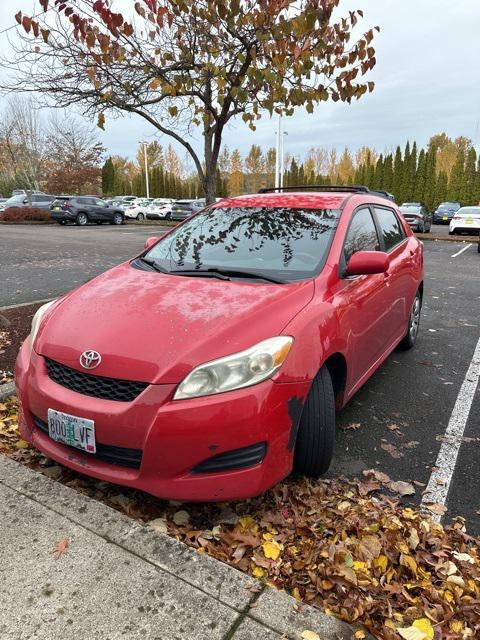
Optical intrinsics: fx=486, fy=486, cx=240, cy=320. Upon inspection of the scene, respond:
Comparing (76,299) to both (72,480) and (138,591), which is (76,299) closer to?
(72,480)

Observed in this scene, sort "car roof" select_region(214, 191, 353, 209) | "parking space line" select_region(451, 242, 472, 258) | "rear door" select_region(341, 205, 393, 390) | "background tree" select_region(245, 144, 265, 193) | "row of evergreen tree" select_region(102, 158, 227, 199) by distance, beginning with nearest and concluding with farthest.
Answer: "rear door" select_region(341, 205, 393, 390)
"car roof" select_region(214, 191, 353, 209)
"parking space line" select_region(451, 242, 472, 258)
"row of evergreen tree" select_region(102, 158, 227, 199)
"background tree" select_region(245, 144, 265, 193)

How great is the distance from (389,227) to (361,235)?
0.97 metres

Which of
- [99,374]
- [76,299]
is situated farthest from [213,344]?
→ [76,299]

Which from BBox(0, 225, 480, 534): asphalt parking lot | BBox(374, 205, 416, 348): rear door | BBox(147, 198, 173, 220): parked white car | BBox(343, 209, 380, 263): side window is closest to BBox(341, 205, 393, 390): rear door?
BBox(343, 209, 380, 263): side window

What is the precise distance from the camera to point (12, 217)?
88.6 feet

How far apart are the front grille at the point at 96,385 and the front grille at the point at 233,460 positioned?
17.5 inches

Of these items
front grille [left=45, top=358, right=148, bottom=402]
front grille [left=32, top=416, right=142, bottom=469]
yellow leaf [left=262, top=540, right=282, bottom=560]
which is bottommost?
yellow leaf [left=262, top=540, right=282, bottom=560]

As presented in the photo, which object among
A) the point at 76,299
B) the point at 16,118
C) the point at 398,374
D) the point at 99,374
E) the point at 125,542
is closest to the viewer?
the point at 125,542

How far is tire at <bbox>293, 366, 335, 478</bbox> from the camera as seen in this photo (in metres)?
2.51

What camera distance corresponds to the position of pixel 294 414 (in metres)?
2.32

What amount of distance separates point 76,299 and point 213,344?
109 centimetres

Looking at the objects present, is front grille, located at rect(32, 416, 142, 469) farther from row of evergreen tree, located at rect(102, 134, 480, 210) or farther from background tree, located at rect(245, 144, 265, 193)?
background tree, located at rect(245, 144, 265, 193)

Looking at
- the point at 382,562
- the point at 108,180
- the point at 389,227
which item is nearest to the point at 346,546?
the point at 382,562

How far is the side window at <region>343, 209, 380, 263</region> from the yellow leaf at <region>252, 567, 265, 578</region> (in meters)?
1.95
